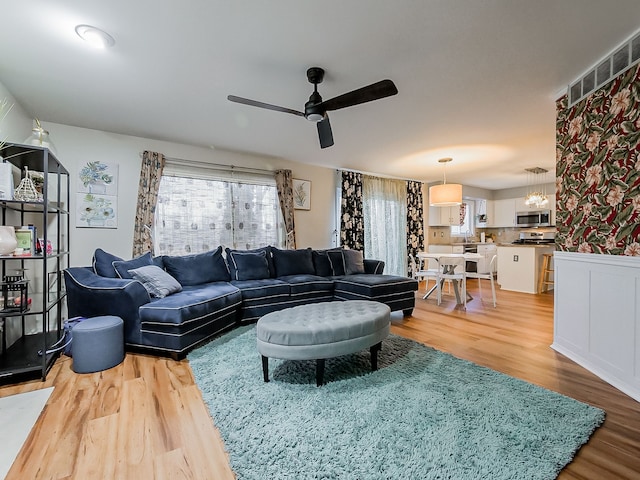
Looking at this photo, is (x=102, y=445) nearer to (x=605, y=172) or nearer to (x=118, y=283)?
(x=118, y=283)

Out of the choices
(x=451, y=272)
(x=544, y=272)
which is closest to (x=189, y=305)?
(x=451, y=272)

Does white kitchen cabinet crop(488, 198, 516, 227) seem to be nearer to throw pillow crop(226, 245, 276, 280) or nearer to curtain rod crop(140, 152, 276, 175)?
curtain rod crop(140, 152, 276, 175)

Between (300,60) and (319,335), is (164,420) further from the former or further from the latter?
(300,60)

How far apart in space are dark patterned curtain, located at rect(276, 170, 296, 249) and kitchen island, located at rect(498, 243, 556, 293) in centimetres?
447

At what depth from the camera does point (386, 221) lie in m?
6.50

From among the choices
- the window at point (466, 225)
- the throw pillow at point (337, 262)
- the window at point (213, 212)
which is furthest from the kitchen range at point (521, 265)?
the window at point (213, 212)

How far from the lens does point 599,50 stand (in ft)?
7.22

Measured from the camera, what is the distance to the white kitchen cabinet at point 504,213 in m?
7.85

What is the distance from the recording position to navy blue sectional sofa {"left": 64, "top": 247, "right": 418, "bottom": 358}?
2.75m

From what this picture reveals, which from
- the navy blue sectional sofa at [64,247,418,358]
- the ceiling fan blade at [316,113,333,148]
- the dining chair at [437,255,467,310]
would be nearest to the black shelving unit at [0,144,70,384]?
the navy blue sectional sofa at [64,247,418,358]

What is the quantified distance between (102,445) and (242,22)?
2548 mm

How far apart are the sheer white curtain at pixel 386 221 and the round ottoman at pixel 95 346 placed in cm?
450

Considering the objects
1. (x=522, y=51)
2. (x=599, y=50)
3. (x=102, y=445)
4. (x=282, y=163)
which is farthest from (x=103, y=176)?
(x=599, y=50)

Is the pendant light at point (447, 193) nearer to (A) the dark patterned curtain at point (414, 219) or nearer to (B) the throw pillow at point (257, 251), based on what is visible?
(A) the dark patterned curtain at point (414, 219)
